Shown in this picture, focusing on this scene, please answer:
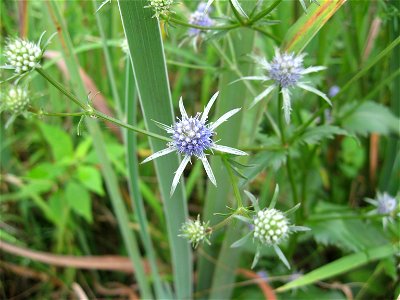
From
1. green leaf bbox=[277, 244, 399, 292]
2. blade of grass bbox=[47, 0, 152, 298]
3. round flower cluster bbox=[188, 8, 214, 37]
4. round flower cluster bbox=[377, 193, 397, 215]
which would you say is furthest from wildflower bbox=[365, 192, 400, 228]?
blade of grass bbox=[47, 0, 152, 298]

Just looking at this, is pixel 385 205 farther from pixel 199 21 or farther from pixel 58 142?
pixel 58 142

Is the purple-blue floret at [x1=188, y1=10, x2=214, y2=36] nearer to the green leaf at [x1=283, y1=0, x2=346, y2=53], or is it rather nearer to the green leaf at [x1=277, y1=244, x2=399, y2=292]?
the green leaf at [x1=283, y1=0, x2=346, y2=53]

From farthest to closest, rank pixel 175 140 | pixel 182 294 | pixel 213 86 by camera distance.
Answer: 1. pixel 213 86
2. pixel 182 294
3. pixel 175 140

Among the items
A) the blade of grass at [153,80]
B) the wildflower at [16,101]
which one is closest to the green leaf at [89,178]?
the blade of grass at [153,80]

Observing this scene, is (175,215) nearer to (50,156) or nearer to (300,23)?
(300,23)

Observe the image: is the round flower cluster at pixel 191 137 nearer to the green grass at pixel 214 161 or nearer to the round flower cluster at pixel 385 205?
the green grass at pixel 214 161

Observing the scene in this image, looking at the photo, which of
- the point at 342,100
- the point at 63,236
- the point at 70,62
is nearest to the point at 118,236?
the point at 63,236
